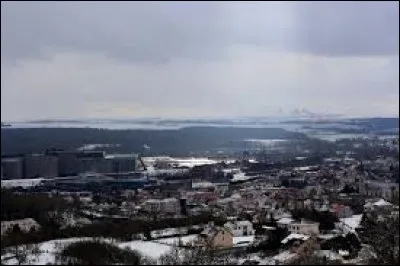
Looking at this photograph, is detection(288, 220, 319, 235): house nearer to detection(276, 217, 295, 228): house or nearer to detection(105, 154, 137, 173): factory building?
detection(276, 217, 295, 228): house

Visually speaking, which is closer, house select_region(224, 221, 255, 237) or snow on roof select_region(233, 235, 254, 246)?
snow on roof select_region(233, 235, 254, 246)

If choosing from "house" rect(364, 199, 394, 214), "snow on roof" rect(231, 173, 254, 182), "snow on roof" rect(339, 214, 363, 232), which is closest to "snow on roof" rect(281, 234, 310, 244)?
"snow on roof" rect(339, 214, 363, 232)

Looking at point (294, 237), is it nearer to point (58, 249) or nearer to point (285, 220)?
point (285, 220)

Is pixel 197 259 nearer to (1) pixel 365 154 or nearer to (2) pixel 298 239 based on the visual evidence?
(2) pixel 298 239

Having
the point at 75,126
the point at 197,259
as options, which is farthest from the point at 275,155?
the point at 197,259

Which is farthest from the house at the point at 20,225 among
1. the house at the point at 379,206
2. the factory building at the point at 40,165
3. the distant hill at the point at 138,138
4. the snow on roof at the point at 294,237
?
the house at the point at 379,206
